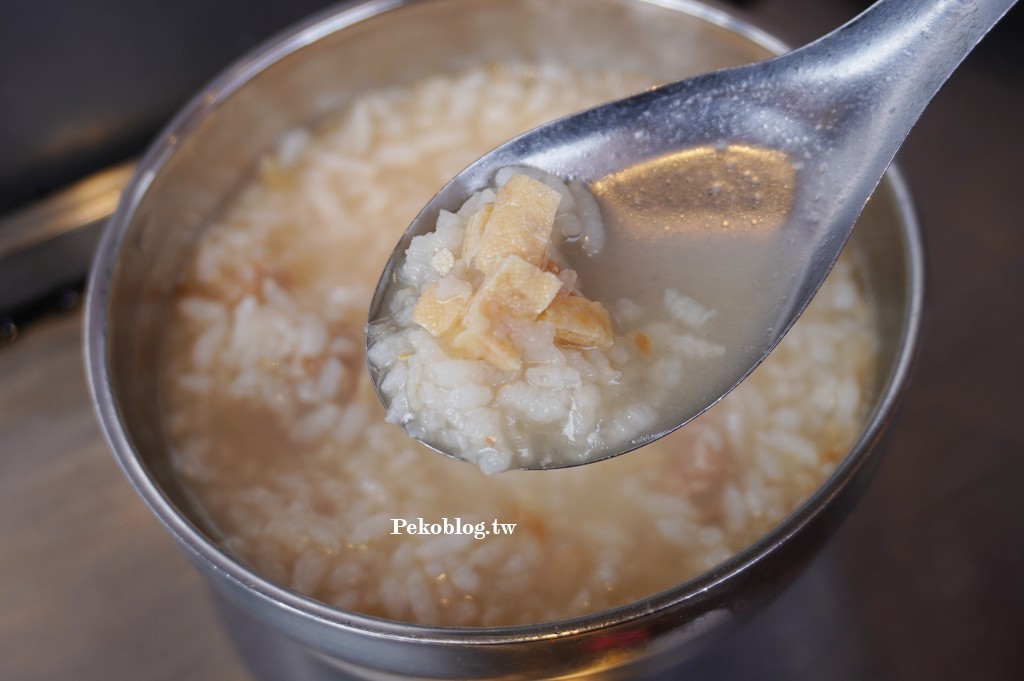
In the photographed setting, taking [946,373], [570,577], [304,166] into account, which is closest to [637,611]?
[570,577]

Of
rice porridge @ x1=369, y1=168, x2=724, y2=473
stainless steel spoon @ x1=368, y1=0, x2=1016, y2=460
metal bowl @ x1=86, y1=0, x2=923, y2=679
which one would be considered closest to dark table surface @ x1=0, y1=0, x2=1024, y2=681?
metal bowl @ x1=86, y1=0, x2=923, y2=679

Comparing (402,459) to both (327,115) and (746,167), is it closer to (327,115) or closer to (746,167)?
(746,167)

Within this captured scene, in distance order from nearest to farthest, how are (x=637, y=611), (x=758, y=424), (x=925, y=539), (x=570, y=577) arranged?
1. (x=637, y=611)
2. (x=570, y=577)
3. (x=758, y=424)
4. (x=925, y=539)

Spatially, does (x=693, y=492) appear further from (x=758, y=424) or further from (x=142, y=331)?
(x=142, y=331)

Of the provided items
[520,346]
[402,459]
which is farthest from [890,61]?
[402,459]

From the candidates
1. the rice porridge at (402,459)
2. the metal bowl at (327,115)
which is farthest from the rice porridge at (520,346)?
the metal bowl at (327,115)

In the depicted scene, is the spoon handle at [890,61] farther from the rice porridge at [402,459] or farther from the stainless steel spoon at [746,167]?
the rice porridge at [402,459]

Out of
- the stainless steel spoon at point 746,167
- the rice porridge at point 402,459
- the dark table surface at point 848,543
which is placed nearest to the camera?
the stainless steel spoon at point 746,167
